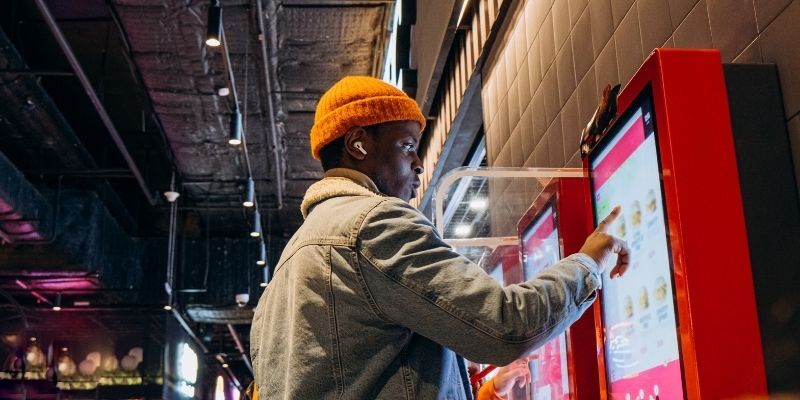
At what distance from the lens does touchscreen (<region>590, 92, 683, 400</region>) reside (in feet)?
4.64

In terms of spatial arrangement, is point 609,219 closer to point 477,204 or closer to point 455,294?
point 455,294

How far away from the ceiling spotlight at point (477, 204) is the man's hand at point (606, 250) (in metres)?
0.97

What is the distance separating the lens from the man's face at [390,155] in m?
1.71

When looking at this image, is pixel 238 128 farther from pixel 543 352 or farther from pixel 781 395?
pixel 781 395

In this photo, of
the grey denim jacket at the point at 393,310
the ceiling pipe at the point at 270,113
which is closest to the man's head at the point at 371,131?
the grey denim jacket at the point at 393,310

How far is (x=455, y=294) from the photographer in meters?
1.39

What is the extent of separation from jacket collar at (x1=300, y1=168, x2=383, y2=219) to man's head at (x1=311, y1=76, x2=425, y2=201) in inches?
0.9

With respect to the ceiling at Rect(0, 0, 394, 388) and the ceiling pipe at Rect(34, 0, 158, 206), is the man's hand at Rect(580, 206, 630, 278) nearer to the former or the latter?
the ceiling at Rect(0, 0, 394, 388)

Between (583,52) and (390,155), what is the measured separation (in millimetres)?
1166

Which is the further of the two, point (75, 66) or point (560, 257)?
point (75, 66)

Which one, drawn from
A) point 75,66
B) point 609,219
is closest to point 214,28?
point 75,66

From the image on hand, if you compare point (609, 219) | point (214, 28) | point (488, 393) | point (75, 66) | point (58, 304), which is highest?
point (75, 66)

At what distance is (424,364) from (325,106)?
1.89 feet

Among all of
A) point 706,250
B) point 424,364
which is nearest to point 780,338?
point 706,250
